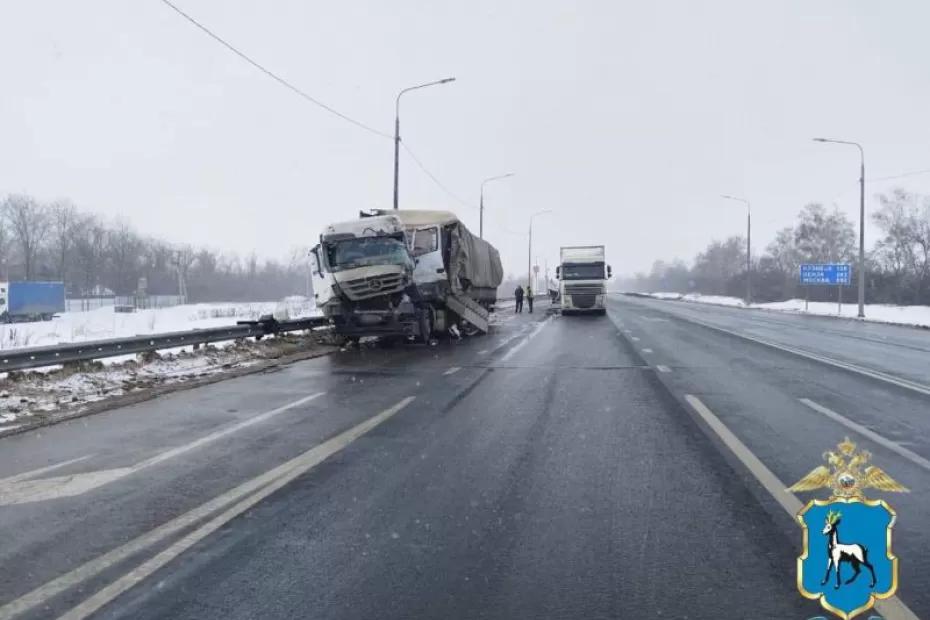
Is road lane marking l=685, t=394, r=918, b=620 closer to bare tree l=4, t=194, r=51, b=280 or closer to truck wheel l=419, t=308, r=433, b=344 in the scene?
truck wheel l=419, t=308, r=433, b=344

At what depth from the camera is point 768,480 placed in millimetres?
5609

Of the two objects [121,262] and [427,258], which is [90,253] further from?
[427,258]

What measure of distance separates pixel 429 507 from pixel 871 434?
5.27m

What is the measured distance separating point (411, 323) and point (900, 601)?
15.3m

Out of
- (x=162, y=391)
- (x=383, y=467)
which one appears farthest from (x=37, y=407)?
(x=383, y=467)

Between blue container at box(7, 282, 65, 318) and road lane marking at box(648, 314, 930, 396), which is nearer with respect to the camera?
road lane marking at box(648, 314, 930, 396)

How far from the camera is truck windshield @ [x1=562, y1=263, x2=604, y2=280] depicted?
37812 mm

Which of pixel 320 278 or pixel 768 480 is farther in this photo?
pixel 320 278

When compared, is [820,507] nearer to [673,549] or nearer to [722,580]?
[722,580]

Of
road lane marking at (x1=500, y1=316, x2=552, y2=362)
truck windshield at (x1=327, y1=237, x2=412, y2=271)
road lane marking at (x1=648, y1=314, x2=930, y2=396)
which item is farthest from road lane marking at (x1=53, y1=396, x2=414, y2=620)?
truck windshield at (x1=327, y1=237, x2=412, y2=271)

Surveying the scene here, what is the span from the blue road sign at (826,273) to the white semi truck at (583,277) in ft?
69.6

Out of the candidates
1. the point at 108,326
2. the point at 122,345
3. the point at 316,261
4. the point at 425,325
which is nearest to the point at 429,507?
the point at 122,345

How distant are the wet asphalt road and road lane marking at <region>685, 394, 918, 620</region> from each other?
0.30 feet

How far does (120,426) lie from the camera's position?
322 inches
